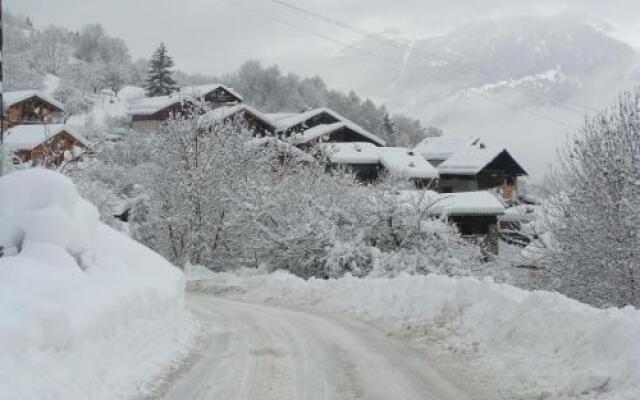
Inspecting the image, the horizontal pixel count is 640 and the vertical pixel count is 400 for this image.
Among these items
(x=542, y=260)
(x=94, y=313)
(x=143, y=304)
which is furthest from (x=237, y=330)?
(x=542, y=260)

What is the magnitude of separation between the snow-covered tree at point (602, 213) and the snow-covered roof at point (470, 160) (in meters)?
43.1

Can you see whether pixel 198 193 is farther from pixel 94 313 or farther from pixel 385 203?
pixel 94 313

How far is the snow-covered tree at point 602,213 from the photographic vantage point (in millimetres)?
19125

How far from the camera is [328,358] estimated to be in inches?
410

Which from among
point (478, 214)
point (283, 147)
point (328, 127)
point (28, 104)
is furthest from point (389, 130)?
point (283, 147)

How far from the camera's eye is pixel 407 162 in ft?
195

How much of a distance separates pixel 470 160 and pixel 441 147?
11.3 meters

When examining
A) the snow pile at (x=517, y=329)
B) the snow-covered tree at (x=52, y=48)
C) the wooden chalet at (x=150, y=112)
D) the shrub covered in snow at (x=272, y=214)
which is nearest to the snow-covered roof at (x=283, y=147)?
the shrub covered in snow at (x=272, y=214)

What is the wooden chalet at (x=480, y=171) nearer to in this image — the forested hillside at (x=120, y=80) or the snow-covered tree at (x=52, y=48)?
the forested hillside at (x=120, y=80)

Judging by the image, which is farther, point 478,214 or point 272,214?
point 478,214

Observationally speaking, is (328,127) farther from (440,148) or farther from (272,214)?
(272,214)

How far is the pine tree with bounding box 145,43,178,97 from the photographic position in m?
89.6

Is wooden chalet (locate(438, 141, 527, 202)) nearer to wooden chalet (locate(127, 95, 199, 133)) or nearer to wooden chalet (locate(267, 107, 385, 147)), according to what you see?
wooden chalet (locate(267, 107, 385, 147))

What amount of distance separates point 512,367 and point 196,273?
1852 centimetres
